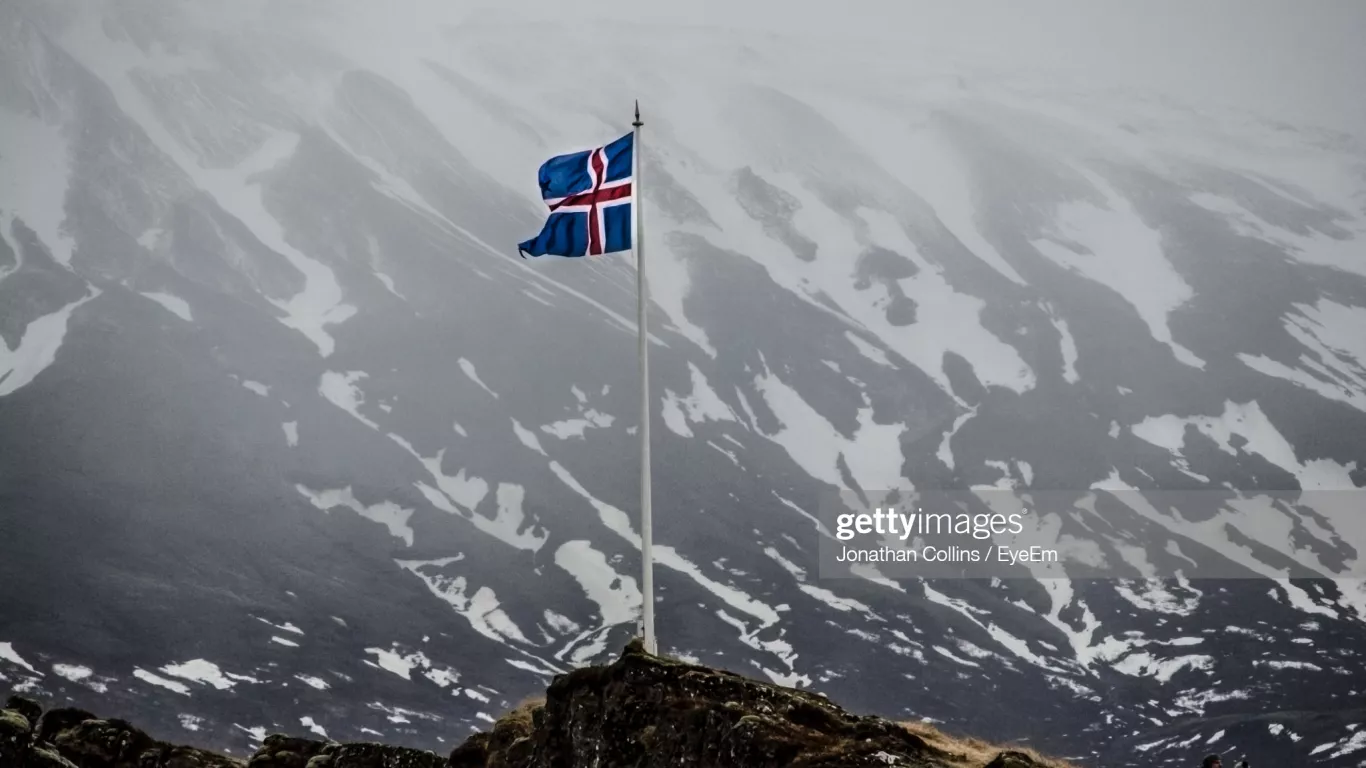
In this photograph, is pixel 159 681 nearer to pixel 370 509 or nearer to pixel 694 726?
pixel 370 509

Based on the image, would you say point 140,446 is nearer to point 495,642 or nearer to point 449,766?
point 495,642

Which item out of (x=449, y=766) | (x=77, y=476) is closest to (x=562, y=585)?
(x=77, y=476)

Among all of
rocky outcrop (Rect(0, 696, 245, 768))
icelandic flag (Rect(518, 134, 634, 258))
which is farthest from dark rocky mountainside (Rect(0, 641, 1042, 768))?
icelandic flag (Rect(518, 134, 634, 258))

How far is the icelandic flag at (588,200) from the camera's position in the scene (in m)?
25.7

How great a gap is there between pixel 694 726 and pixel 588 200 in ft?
46.0

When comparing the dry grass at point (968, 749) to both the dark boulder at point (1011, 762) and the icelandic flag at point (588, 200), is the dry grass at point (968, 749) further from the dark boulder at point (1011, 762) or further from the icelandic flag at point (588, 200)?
the icelandic flag at point (588, 200)

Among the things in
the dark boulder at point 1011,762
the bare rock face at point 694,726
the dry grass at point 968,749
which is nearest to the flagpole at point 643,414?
the bare rock face at point 694,726

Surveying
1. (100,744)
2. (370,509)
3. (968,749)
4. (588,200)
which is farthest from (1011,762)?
(370,509)

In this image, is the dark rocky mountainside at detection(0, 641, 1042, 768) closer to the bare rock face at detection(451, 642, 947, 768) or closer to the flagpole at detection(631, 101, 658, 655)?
the bare rock face at detection(451, 642, 947, 768)

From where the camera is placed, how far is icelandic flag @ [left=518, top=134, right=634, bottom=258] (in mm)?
25703

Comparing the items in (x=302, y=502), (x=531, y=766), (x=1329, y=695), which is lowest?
(x=531, y=766)

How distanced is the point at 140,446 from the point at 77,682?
165 feet

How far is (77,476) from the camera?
191m

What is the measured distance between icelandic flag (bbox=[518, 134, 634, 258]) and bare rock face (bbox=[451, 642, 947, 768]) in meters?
11.9
